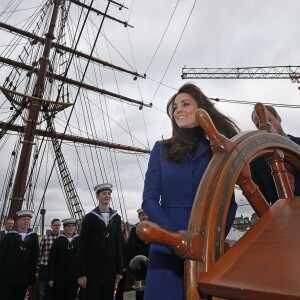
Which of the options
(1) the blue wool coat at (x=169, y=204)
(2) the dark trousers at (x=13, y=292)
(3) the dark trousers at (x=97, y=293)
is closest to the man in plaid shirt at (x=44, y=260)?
(2) the dark trousers at (x=13, y=292)

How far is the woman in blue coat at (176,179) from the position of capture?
46.3 inches

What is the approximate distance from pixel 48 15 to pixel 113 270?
Answer: 1807 cm

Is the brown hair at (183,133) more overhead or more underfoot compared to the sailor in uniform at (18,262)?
more overhead

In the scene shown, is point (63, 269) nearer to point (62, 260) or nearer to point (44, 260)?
point (62, 260)

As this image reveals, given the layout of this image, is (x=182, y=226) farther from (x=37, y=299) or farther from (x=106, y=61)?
(x=106, y=61)

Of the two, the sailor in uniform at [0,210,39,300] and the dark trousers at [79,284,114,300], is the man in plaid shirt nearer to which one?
the sailor in uniform at [0,210,39,300]

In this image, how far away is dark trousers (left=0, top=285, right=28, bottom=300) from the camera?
4.06m

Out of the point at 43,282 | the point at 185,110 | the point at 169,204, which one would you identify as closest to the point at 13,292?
the point at 43,282

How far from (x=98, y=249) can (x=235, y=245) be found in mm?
2950

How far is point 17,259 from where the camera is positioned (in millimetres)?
4266

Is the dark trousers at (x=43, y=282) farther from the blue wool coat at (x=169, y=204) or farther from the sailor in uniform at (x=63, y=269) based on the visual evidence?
the blue wool coat at (x=169, y=204)

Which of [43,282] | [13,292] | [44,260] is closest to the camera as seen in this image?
[13,292]

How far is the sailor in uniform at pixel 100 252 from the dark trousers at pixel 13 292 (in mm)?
1446

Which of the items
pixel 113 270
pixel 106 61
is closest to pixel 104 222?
pixel 113 270
